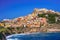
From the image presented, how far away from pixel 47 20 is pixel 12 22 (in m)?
3.67

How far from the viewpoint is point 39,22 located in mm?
21453

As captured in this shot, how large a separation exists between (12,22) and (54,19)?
4318 millimetres

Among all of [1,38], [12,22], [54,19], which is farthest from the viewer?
[54,19]

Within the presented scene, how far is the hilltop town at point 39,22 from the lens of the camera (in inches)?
795

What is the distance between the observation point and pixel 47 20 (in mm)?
21312

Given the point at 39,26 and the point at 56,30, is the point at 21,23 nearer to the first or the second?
the point at 39,26

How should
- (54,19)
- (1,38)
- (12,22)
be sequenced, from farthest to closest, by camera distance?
(54,19) → (12,22) → (1,38)

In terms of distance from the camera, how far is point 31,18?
2178cm

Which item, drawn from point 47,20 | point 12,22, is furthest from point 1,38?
point 47,20

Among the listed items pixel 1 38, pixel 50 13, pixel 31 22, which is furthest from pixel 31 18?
pixel 1 38

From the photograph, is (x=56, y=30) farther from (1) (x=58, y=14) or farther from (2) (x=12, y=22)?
(2) (x=12, y=22)

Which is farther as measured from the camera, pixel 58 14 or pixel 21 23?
pixel 58 14

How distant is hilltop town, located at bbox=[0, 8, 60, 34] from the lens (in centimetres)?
2020

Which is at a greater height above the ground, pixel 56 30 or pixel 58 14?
pixel 58 14
